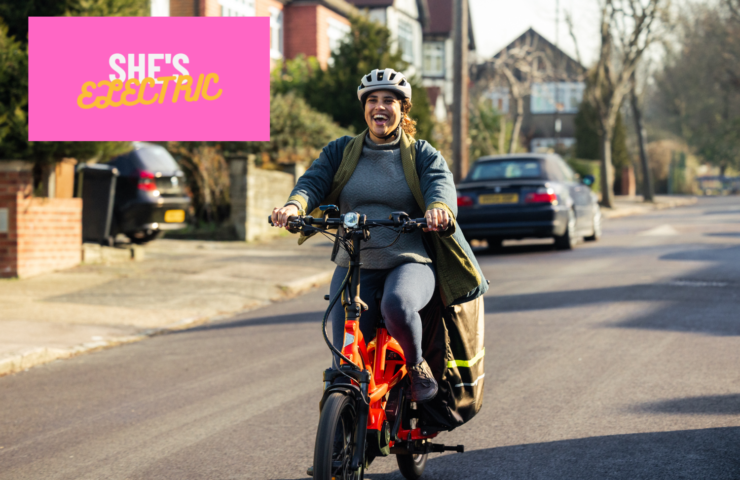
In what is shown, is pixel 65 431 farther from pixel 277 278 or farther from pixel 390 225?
pixel 277 278

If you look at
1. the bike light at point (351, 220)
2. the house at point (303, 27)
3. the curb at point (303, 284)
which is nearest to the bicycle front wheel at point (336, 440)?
the bike light at point (351, 220)

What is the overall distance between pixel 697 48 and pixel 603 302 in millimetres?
53546

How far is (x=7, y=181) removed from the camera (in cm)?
1152

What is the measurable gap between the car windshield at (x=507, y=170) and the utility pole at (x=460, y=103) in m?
2.24

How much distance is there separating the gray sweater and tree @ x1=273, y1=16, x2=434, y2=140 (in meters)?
19.8

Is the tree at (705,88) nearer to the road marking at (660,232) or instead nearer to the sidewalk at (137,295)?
the road marking at (660,232)

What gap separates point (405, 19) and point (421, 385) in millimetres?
39868

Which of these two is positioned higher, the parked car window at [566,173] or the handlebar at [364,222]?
the parked car window at [566,173]

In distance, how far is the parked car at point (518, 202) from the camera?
1489 cm

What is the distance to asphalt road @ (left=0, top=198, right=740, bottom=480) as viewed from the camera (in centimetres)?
448

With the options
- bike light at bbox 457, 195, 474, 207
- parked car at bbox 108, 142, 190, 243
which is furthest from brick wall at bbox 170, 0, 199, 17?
bike light at bbox 457, 195, 474, 207

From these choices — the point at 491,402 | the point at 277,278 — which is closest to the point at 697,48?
the point at 277,278

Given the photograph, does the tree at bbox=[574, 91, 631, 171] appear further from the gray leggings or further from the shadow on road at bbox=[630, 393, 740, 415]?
the gray leggings

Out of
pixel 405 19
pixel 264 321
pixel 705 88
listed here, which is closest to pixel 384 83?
pixel 264 321
